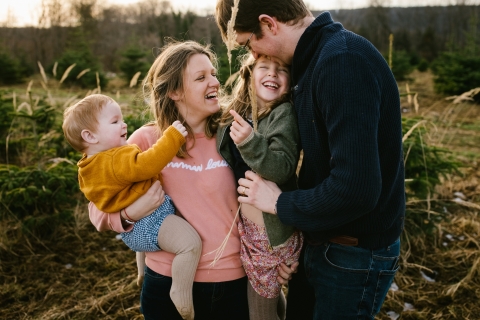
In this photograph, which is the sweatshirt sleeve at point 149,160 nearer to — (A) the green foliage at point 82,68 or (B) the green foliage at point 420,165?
(B) the green foliage at point 420,165

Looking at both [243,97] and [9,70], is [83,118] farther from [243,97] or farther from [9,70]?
[9,70]

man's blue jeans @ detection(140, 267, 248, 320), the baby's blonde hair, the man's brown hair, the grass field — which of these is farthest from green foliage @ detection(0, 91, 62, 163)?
the man's brown hair

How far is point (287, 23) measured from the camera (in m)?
1.76

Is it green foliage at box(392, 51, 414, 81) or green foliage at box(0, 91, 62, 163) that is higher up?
green foliage at box(0, 91, 62, 163)

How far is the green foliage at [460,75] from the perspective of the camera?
38.5 ft

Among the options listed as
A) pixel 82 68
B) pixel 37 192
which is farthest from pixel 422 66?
pixel 37 192

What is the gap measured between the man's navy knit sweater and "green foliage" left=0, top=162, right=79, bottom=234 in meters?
2.98

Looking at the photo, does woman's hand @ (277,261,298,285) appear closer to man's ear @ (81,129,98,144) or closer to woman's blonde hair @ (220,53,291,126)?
woman's blonde hair @ (220,53,291,126)

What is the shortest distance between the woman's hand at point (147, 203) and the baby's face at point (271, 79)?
683mm

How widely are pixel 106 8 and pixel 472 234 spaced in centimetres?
3118

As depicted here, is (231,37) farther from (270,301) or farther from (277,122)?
(270,301)

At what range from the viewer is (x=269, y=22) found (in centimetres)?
175

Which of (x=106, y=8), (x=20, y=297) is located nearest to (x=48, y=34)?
(x=106, y=8)

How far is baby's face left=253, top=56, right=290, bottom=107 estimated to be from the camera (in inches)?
78.8
